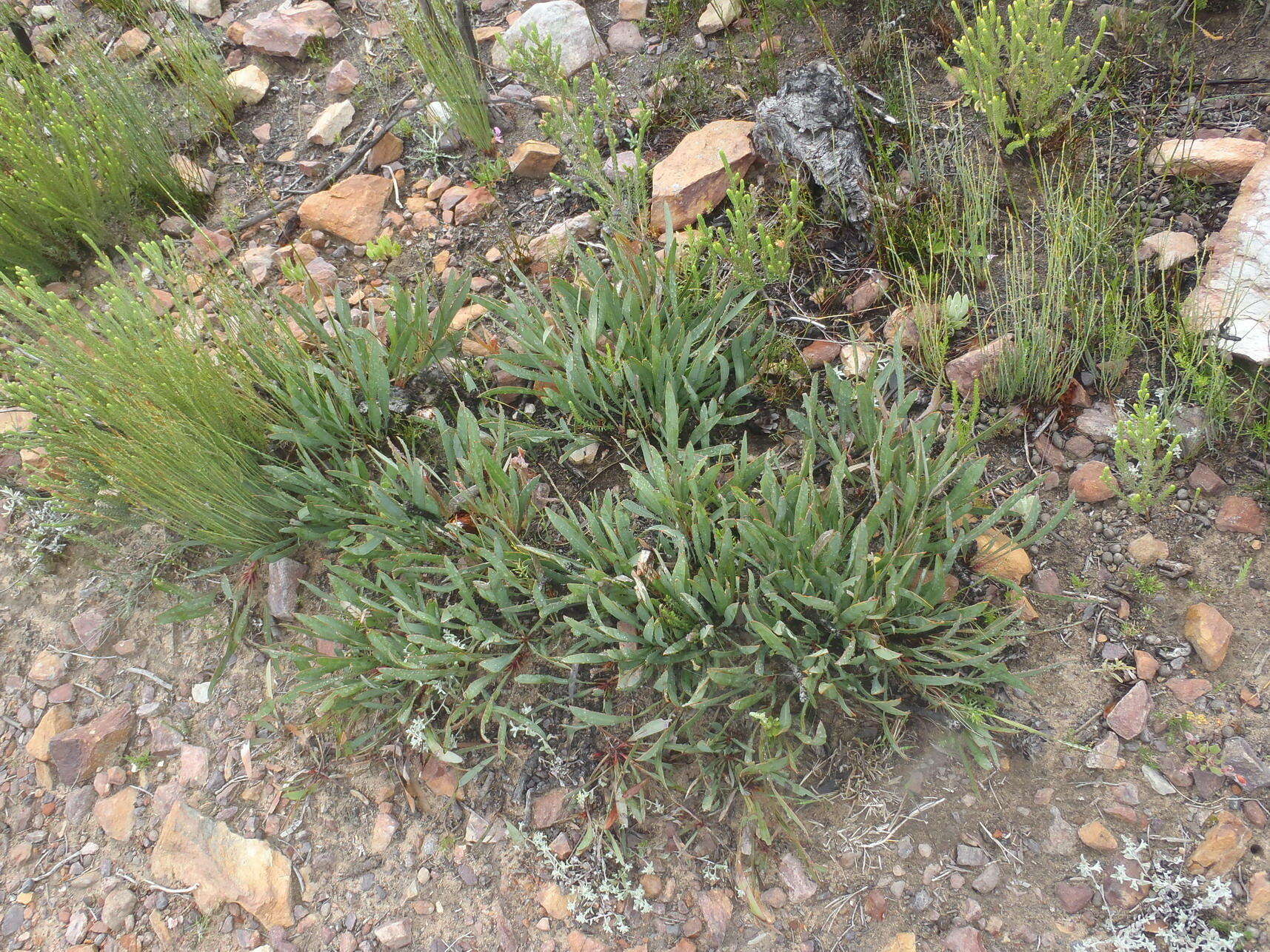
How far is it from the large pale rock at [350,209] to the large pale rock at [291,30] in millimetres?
1071

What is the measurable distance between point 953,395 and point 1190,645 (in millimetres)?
879

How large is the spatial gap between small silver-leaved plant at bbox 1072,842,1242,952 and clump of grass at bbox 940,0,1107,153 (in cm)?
205

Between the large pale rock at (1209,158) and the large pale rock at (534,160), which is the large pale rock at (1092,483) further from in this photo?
the large pale rock at (534,160)

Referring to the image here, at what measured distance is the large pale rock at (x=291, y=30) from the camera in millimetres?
4266

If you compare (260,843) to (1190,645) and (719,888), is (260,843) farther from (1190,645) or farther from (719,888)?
(1190,645)

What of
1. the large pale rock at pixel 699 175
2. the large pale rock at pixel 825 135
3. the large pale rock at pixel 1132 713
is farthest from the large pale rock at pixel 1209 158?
the large pale rock at pixel 1132 713

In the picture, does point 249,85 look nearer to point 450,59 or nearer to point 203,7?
point 203,7

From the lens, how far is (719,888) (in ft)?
7.36

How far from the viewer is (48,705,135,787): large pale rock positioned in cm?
266

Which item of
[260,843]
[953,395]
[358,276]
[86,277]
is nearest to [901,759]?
[953,395]

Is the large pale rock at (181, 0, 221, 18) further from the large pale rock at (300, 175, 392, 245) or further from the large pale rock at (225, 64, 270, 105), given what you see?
the large pale rock at (300, 175, 392, 245)

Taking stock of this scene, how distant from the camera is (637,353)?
2783 mm

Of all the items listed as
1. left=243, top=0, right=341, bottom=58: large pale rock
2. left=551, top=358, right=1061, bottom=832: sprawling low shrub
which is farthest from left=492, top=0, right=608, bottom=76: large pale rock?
left=551, top=358, right=1061, bottom=832: sprawling low shrub

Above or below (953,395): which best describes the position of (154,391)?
above
